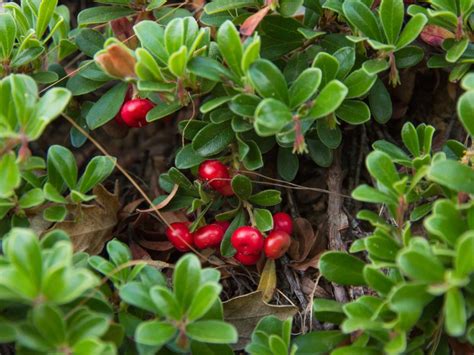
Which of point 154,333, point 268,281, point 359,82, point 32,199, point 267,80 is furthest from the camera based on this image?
point 268,281

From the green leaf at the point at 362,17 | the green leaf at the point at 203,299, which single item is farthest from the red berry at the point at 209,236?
the green leaf at the point at 362,17

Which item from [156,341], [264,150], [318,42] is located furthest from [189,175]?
[156,341]

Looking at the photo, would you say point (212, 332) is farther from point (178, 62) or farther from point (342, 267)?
point (178, 62)

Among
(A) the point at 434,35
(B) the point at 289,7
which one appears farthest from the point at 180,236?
(A) the point at 434,35

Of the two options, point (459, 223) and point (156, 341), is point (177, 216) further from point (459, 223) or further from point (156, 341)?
point (459, 223)

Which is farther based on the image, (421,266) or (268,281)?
(268,281)

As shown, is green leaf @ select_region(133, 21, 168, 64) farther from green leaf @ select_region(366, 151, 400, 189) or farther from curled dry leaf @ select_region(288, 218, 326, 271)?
curled dry leaf @ select_region(288, 218, 326, 271)

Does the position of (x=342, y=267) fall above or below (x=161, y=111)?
below
